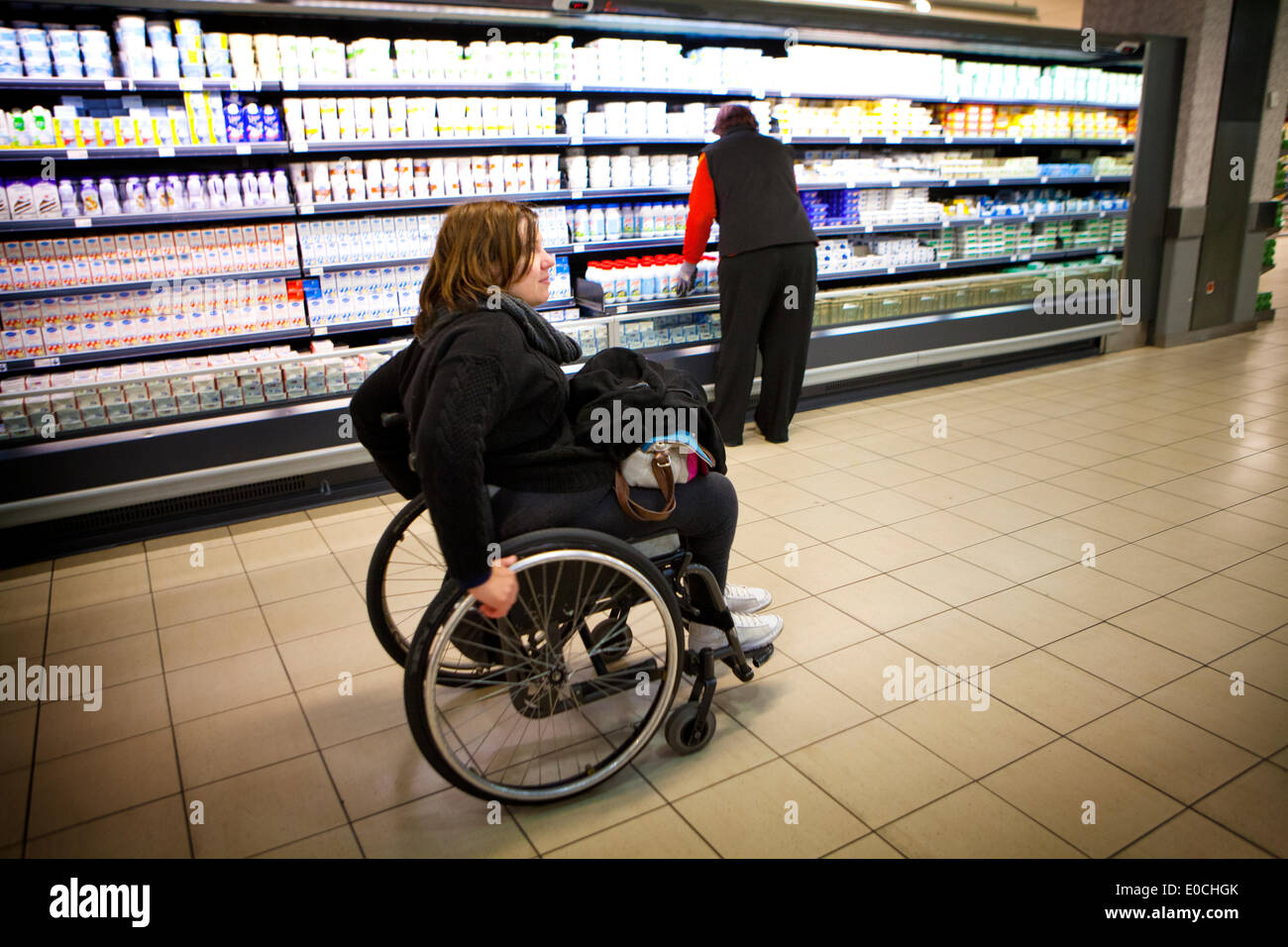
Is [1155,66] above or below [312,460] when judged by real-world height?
above

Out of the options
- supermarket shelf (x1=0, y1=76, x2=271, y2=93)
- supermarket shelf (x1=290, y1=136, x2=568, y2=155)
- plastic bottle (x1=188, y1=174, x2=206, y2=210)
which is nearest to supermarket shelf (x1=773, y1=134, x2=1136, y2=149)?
supermarket shelf (x1=290, y1=136, x2=568, y2=155)

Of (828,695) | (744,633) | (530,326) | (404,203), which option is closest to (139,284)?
(404,203)

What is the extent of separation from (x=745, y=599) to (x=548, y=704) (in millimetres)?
713

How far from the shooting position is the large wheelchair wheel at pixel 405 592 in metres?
2.35

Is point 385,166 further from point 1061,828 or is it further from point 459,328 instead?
point 1061,828

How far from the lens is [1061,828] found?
6.79ft

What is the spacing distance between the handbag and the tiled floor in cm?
74

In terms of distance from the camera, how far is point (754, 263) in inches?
184

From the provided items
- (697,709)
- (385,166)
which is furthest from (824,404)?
(697,709)

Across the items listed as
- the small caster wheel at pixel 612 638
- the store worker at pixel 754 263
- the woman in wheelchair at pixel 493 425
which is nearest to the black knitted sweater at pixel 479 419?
the woman in wheelchair at pixel 493 425

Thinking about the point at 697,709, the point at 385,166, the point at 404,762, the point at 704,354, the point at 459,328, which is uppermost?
the point at 385,166

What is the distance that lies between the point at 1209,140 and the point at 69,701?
826cm

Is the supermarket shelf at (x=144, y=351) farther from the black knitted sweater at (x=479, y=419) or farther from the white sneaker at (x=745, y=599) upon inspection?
the white sneaker at (x=745, y=599)

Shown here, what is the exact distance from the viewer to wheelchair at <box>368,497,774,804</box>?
→ 1890mm
